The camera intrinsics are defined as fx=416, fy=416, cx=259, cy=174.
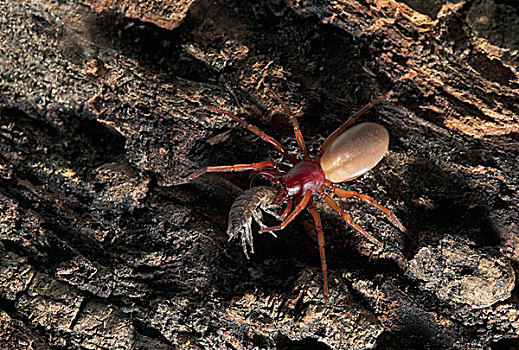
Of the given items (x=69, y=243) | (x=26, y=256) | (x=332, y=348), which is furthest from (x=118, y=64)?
(x=332, y=348)

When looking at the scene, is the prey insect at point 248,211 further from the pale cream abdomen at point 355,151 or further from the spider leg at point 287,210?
the pale cream abdomen at point 355,151

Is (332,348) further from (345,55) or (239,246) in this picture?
(345,55)

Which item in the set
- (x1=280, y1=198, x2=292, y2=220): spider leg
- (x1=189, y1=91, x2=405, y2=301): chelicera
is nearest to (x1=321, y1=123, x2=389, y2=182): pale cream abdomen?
(x1=189, y1=91, x2=405, y2=301): chelicera

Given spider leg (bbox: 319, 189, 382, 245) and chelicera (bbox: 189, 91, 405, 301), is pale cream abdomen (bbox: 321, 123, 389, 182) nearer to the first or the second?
chelicera (bbox: 189, 91, 405, 301)

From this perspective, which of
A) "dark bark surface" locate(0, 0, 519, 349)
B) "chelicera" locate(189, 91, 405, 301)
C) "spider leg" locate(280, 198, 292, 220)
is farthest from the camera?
"spider leg" locate(280, 198, 292, 220)

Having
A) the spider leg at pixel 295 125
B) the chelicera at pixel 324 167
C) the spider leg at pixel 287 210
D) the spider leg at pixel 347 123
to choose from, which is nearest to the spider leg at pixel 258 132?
the chelicera at pixel 324 167

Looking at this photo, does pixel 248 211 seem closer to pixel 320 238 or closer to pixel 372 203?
pixel 320 238

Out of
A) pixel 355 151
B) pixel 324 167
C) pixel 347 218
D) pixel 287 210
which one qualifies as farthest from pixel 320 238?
pixel 355 151
